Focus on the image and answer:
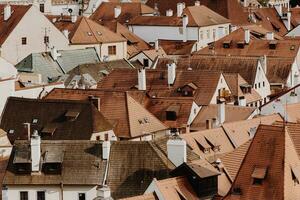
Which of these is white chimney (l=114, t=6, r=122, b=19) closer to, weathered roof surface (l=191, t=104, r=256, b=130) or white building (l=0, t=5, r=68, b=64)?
white building (l=0, t=5, r=68, b=64)

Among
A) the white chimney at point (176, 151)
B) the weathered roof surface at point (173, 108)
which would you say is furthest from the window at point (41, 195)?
the weathered roof surface at point (173, 108)

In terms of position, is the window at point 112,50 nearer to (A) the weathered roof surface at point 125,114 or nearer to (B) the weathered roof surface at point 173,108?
(B) the weathered roof surface at point 173,108

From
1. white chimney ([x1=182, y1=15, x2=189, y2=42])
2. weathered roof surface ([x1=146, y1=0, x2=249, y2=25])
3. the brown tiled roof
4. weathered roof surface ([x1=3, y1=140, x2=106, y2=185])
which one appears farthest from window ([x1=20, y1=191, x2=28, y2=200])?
weathered roof surface ([x1=146, y1=0, x2=249, y2=25])

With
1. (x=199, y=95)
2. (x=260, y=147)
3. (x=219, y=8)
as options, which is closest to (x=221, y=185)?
(x=260, y=147)

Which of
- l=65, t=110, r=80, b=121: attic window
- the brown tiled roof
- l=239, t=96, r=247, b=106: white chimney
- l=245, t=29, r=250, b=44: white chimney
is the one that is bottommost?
l=239, t=96, r=247, b=106: white chimney

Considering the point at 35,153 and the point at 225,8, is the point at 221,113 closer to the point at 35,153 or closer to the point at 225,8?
the point at 35,153

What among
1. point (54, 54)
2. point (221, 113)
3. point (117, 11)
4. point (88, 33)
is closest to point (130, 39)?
point (88, 33)

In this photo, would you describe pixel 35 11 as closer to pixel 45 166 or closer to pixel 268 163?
pixel 45 166
